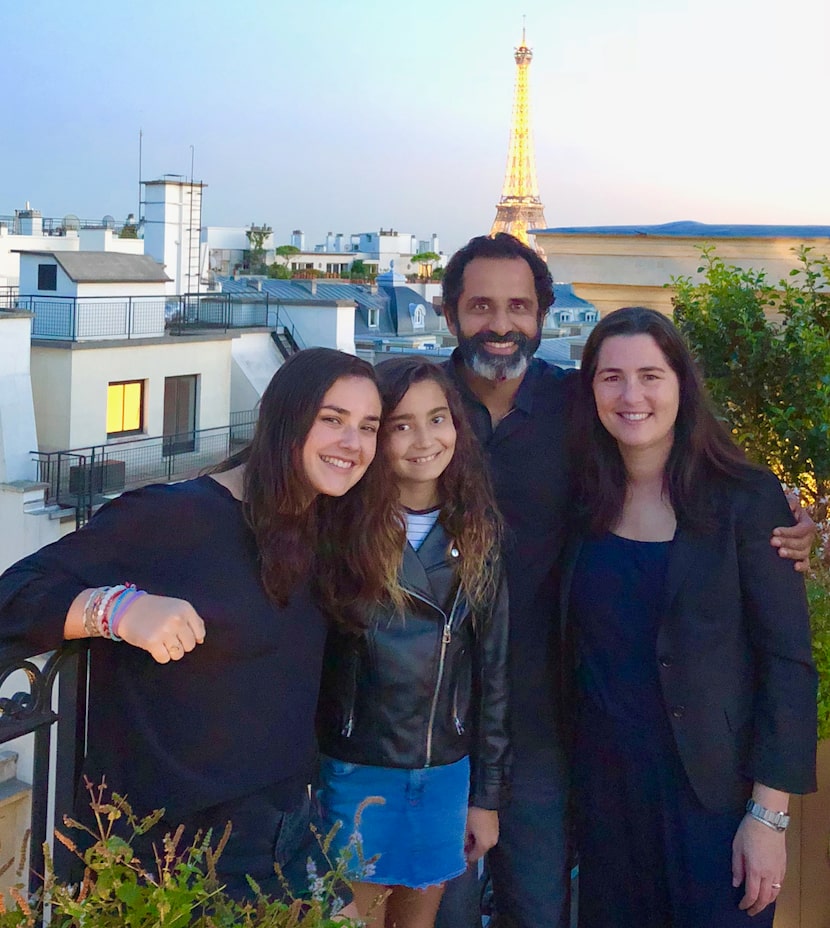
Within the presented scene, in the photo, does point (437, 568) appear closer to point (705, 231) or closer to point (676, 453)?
point (676, 453)

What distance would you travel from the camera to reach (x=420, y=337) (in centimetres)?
3145

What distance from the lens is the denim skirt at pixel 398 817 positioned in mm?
2500

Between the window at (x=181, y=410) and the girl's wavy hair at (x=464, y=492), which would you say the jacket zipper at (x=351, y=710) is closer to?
the girl's wavy hair at (x=464, y=492)

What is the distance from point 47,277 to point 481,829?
64.8 ft

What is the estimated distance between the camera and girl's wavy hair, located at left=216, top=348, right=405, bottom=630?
86.0 inches

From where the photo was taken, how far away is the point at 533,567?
112 inches

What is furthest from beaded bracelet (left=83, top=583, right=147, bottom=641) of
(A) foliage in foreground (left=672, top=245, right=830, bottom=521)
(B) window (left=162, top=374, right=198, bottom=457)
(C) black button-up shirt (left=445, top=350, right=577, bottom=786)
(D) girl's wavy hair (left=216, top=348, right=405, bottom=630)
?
(B) window (left=162, top=374, right=198, bottom=457)

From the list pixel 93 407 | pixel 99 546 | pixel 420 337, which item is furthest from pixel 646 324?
pixel 420 337

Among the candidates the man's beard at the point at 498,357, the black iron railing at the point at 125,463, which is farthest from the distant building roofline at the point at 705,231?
the black iron railing at the point at 125,463

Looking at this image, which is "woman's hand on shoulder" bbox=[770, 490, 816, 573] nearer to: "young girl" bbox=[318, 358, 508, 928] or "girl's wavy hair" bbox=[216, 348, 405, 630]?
"young girl" bbox=[318, 358, 508, 928]

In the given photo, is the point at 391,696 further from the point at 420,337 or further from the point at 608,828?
the point at 420,337

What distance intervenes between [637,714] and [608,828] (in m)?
0.33

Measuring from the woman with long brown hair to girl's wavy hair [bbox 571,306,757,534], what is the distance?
2.44 ft

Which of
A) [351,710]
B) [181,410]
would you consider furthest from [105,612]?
[181,410]
